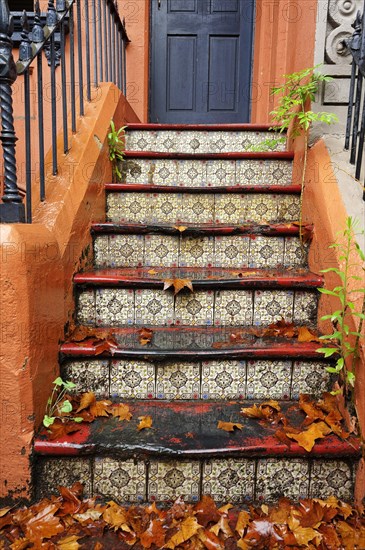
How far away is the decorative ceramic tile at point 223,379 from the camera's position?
1718 millimetres

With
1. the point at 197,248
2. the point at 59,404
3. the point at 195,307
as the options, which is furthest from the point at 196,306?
the point at 59,404

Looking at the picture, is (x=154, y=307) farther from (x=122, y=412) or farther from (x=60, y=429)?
(x=60, y=429)

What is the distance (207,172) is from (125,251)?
948 mm

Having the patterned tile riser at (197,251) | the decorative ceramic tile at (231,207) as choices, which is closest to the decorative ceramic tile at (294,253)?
the patterned tile riser at (197,251)

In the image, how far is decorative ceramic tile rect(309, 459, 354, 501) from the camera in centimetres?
149

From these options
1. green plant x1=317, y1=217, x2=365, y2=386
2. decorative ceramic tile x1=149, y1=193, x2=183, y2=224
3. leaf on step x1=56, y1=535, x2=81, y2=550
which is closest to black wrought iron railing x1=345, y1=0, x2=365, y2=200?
green plant x1=317, y1=217, x2=365, y2=386

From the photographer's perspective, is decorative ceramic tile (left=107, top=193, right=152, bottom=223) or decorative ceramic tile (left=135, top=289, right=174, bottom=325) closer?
decorative ceramic tile (left=135, top=289, right=174, bottom=325)

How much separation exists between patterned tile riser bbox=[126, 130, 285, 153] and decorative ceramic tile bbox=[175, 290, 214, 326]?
1.56 m

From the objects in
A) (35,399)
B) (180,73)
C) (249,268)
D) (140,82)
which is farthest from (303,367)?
(180,73)

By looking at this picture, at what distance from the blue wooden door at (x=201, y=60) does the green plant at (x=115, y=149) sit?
2.15m

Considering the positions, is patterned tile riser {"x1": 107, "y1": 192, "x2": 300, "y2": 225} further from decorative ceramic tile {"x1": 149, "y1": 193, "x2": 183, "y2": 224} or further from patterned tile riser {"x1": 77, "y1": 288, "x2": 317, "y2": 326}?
patterned tile riser {"x1": 77, "y1": 288, "x2": 317, "y2": 326}

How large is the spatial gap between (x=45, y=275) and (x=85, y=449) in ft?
2.34

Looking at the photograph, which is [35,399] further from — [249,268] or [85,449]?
[249,268]

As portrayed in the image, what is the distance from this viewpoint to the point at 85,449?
56.2 inches
